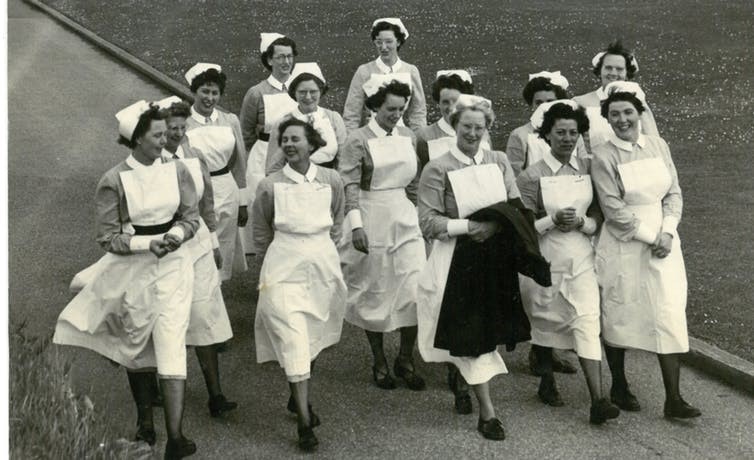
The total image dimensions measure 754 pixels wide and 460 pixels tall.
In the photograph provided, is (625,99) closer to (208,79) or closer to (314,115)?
(314,115)

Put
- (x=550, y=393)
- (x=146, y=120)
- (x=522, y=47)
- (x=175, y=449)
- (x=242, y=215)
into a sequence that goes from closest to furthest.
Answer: (x=175, y=449), (x=146, y=120), (x=550, y=393), (x=242, y=215), (x=522, y=47)

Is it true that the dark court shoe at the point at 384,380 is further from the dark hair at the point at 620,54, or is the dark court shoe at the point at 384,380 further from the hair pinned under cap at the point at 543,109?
the dark hair at the point at 620,54

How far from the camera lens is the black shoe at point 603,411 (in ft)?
21.6

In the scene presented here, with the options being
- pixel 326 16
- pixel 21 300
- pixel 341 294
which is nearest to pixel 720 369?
pixel 341 294

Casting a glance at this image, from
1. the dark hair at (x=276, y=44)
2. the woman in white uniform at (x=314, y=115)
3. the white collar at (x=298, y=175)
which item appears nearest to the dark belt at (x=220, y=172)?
the woman in white uniform at (x=314, y=115)

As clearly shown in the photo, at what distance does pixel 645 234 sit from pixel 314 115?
2.66 metres

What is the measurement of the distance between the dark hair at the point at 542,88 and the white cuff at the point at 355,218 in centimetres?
160

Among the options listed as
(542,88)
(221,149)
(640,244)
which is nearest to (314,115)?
(221,149)

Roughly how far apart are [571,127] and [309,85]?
209cm

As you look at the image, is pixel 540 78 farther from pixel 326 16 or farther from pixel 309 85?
pixel 326 16

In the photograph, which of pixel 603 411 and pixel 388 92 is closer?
pixel 603 411

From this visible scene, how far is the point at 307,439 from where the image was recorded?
20.6ft

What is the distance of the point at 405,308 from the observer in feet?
24.5

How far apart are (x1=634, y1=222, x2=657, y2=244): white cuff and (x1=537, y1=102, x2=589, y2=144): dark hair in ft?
2.36
